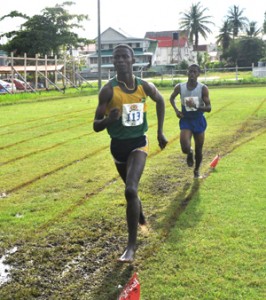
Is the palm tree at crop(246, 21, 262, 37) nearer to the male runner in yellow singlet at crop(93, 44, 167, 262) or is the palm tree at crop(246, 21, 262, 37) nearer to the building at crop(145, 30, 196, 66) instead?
the building at crop(145, 30, 196, 66)

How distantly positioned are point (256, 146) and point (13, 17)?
43.3 metres

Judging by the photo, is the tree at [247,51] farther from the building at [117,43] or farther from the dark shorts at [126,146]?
the dark shorts at [126,146]

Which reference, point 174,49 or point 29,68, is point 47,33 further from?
point 174,49

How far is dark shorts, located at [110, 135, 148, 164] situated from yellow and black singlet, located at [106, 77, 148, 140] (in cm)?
5

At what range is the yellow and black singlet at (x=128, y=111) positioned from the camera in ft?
16.1

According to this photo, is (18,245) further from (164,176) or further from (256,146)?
(256,146)

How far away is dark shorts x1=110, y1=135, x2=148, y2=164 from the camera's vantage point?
5.05 m

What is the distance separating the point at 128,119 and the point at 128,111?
82 mm

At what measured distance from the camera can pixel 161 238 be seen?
17.0 feet

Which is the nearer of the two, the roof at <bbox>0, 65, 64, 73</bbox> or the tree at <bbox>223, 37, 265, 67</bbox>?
the roof at <bbox>0, 65, 64, 73</bbox>

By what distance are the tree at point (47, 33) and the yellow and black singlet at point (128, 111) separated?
46.0 m

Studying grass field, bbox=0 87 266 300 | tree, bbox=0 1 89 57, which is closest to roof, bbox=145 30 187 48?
tree, bbox=0 1 89 57

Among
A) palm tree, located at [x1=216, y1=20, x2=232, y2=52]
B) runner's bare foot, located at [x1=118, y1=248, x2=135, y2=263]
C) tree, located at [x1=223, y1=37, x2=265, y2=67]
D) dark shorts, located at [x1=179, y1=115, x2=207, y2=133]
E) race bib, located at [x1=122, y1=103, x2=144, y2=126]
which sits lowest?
runner's bare foot, located at [x1=118, y1=248, x2=135, y2=263]

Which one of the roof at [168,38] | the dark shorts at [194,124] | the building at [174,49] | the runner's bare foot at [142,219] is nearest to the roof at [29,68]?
the dark shorts at [194,124]
